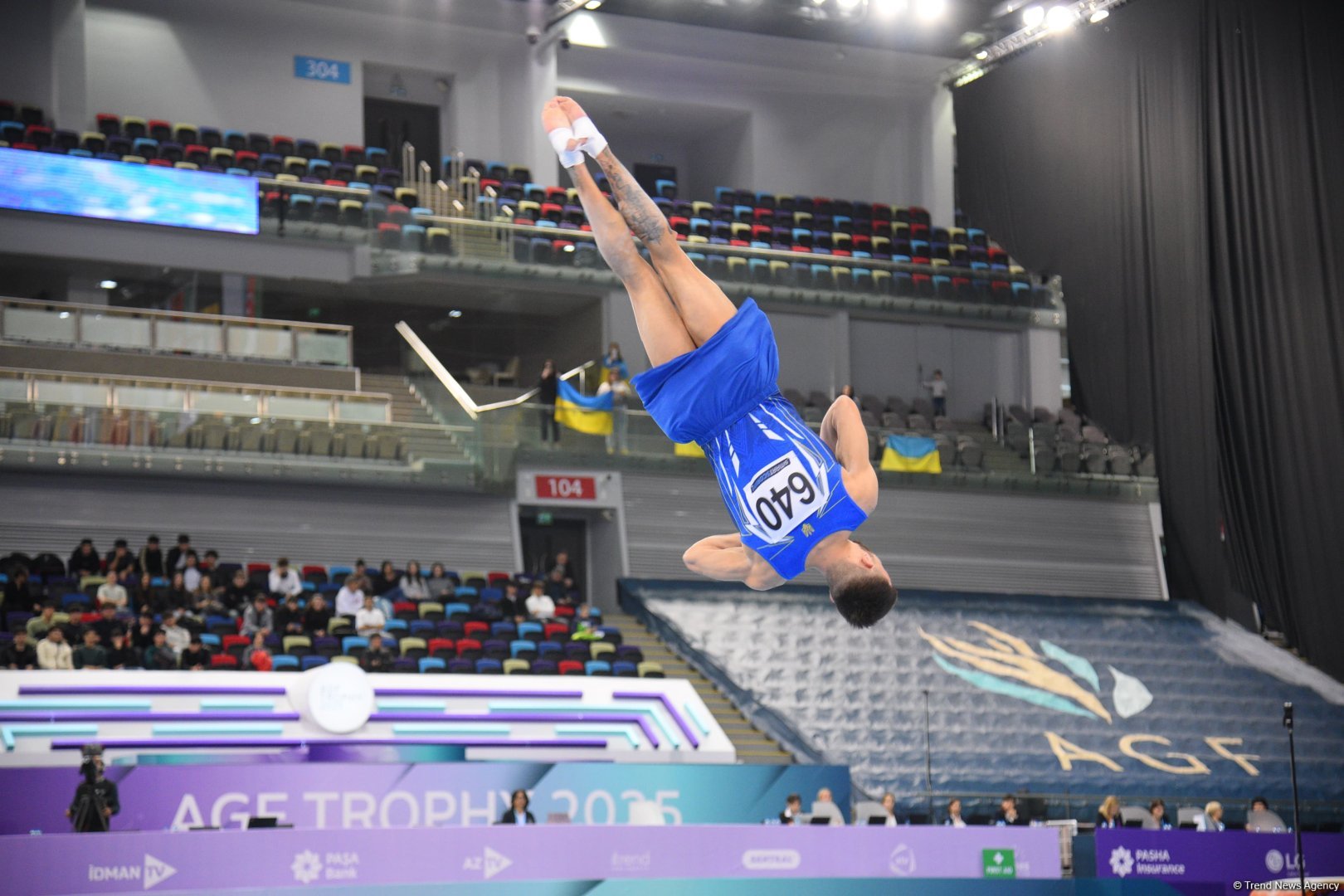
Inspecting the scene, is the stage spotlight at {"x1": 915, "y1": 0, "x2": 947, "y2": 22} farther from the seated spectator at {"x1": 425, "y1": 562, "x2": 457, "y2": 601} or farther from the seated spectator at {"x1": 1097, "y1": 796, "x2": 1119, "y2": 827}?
the seated spectator at {"x1": 1097, "y1": 796, "x2": 1119, "y2": 827}

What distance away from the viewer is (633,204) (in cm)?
575

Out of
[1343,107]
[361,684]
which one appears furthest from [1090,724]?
→ [361,684]

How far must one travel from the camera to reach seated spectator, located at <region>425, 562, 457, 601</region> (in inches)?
664

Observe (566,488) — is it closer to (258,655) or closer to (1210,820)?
(258,655)

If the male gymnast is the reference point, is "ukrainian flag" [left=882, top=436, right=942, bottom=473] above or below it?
above

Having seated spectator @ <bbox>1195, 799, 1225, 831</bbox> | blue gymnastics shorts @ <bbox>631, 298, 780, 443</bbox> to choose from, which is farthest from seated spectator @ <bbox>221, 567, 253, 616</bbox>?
blue gymnastics shorts @ <bbox>631, 298, 780, 443</bbox>

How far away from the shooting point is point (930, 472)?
72.3ft

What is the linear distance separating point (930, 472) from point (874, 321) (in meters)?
4.08

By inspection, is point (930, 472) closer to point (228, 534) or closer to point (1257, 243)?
point (1257, 243)

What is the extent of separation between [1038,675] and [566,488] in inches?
258

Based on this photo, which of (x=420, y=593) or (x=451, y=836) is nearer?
(x=451, y=836)

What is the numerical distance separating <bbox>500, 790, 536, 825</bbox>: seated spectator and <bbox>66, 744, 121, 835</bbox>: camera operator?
285 centimetres

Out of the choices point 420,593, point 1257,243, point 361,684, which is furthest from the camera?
point 1257,243

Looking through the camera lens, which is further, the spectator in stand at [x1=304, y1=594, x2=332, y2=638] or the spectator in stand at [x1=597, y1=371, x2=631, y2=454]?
the spectator in stand at [x1=597, y1=371, x2=631, y2=454]
